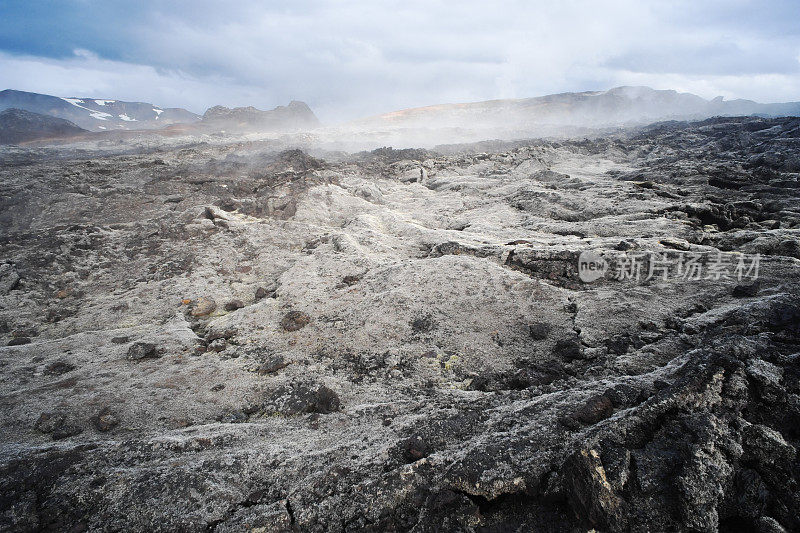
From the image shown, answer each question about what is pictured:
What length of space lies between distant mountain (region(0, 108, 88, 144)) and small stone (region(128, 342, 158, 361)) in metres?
34.4

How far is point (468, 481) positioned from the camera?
1667 millimetres

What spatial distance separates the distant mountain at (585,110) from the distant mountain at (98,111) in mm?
40168

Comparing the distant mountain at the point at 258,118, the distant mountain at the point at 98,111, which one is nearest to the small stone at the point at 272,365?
the distant mountain at the point at 258,118

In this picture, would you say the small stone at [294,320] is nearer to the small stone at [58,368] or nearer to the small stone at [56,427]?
the small stone at [56,427]

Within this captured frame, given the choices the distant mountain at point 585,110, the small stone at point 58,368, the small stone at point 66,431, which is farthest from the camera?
the distant mountain at point 585,110

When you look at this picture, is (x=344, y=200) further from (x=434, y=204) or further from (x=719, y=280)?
(x=719, y=280)

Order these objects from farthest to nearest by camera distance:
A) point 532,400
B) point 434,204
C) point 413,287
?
1. point 434,204
2. point 413,287
3. point 532,400

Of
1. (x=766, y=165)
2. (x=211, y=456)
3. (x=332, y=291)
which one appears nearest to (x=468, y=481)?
(x=211, y=456)

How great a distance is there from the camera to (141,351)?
341 cm

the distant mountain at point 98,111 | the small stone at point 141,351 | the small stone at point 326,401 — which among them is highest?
the distant mountain at point 98,111

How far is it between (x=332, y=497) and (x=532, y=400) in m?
1.36

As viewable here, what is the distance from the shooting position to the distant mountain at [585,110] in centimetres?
4106

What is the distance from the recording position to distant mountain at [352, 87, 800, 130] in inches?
1617

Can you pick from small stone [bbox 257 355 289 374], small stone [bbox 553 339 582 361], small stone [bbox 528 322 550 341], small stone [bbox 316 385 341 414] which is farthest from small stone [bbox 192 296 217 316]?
small stone [bbox 553 339 582 361]
